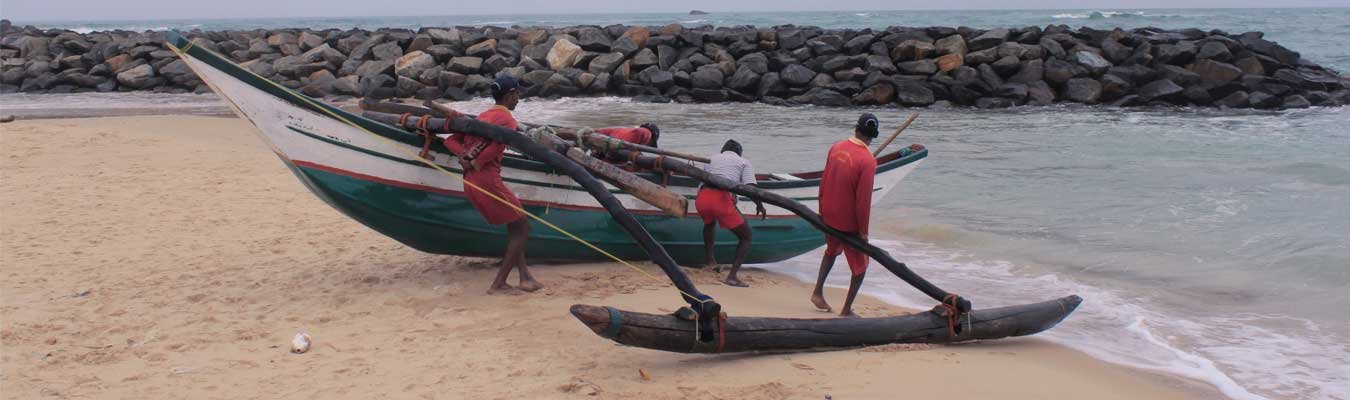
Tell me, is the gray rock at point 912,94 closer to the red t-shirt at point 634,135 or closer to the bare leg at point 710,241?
the red t-shirt at point 634,135

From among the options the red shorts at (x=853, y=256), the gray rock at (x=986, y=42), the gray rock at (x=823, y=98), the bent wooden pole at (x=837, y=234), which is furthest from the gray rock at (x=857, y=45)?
the red shorts at (x=853, y=256)

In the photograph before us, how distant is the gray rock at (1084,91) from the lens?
71.5 feet

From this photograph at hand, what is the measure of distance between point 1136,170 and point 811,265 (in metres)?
6.89

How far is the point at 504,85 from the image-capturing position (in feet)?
21.7

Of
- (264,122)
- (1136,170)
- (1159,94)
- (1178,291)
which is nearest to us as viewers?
(264,122)

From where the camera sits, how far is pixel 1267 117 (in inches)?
776

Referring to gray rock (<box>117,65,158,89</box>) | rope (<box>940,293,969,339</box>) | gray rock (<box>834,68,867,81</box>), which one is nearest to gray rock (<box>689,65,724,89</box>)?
gray rock (<box>834,68,867,81</box>)

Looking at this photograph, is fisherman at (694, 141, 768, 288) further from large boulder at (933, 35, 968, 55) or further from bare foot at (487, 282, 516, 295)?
large boulder at (933, 35, 968, 55)

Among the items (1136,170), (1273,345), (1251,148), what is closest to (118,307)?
(1273,345)

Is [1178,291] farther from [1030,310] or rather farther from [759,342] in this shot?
[759,342]

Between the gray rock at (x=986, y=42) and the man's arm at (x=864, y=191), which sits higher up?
the man's arm at (x=864, y=191)

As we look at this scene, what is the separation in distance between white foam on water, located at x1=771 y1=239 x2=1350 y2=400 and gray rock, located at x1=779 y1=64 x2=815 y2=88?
1404 cm

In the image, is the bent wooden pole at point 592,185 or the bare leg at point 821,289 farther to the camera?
the bare leg at point 821,289

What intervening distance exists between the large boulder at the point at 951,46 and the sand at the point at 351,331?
52.2 ft
